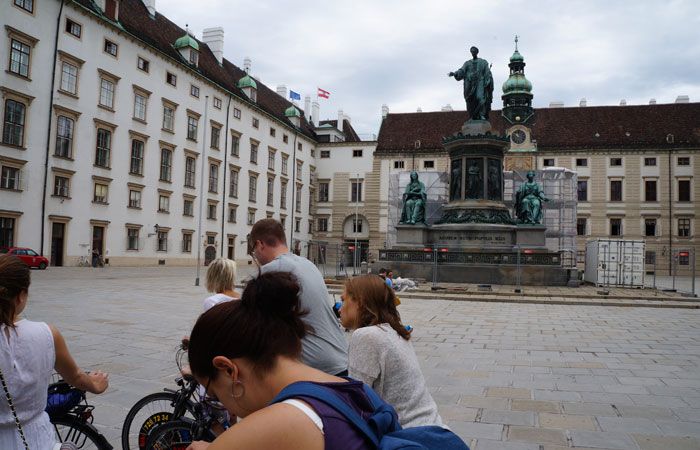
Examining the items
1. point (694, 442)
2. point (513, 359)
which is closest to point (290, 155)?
point (513, 359)

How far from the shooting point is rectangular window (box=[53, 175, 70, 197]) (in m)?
31.0

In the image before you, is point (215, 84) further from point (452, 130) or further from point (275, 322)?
point (275, 322)

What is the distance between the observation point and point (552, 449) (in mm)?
4430

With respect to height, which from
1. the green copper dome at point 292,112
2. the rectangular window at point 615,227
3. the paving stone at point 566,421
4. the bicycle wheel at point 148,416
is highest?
the green copper dome at point 292,112

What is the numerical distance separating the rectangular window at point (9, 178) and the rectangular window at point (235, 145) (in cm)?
2016

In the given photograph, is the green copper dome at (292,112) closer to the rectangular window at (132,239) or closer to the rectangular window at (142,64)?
the rectangular window at (142,64)

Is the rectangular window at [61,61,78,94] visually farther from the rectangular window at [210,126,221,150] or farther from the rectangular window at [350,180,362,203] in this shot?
the rectangular window at [350,180,362,203]

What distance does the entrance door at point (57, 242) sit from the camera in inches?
1223

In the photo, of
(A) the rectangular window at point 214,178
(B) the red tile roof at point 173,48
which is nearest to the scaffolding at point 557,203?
(A) the rectangular window at point 214,178

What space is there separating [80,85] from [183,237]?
1328cm

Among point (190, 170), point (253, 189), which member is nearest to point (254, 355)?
point (190, 170)

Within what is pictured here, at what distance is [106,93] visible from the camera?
3462 cm

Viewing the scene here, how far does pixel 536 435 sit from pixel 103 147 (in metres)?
34.7

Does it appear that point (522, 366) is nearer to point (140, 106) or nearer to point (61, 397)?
point (61, 397)
